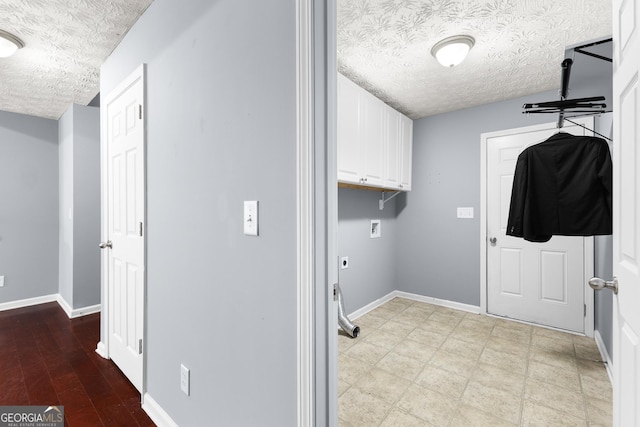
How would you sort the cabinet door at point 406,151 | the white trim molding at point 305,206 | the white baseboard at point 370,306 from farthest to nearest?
1. the cabinet door at point 406,151
2. the white baseboard at point 370,306
3. the white trim molding at point 305,206

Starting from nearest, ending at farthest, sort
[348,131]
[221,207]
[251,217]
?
[251,217] → [221,207] → [348,131]

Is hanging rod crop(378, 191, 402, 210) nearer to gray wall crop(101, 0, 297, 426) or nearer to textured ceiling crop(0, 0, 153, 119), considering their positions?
gray wall crop(101, 0, 297, 426)

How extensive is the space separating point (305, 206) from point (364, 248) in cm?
264

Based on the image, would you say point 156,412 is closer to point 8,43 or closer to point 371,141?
point 8,43

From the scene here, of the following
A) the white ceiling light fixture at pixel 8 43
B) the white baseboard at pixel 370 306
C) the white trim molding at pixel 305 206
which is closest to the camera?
the white trim molding at pixel 305 206

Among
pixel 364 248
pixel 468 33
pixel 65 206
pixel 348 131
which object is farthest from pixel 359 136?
pixel 65 206

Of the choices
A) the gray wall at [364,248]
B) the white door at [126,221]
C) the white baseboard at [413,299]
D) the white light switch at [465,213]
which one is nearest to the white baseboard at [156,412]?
the white door at [126,221]

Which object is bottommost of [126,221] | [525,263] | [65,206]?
[525,263]

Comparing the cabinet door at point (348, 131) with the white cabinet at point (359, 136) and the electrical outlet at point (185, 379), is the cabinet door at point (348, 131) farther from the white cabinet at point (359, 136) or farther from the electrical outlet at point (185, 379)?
the electrical outlet at point (185, 379)

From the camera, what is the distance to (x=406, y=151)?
379cm

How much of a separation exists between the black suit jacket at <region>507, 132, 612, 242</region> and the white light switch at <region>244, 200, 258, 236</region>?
6.36 feet

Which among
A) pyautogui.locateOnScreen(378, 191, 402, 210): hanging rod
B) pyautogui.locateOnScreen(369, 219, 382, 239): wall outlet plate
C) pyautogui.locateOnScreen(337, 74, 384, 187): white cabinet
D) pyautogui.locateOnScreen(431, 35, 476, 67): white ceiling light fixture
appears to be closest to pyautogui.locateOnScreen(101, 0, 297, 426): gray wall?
pyautogui.locateOnScreen(337, 74, 384, 187): white cabinet

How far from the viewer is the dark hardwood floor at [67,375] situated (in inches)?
69.4

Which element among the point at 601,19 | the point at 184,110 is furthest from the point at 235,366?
the point at 601,19
